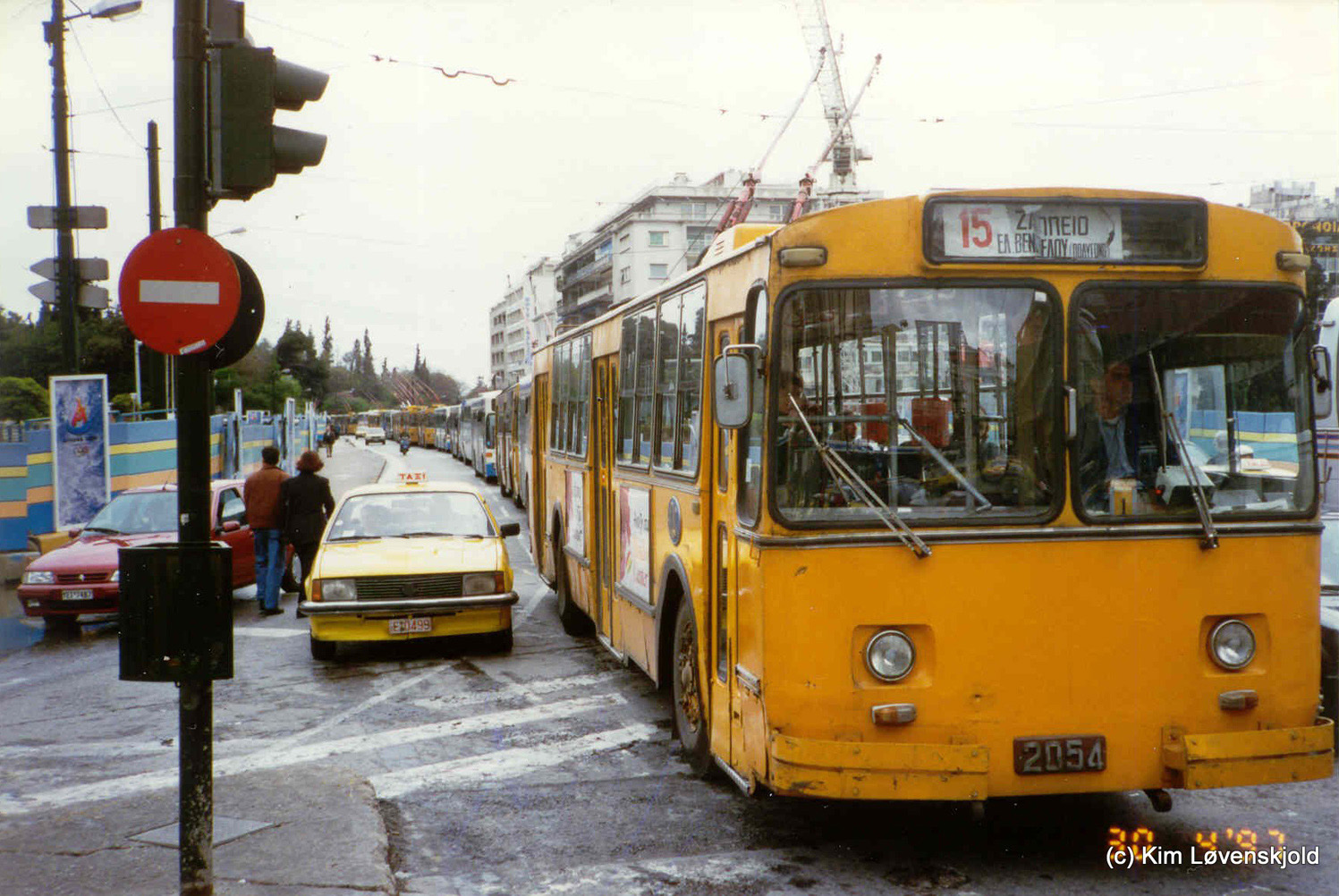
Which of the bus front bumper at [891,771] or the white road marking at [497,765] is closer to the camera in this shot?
the bus front bumper at [891,771]

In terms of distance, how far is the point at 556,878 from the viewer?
560 centimetres

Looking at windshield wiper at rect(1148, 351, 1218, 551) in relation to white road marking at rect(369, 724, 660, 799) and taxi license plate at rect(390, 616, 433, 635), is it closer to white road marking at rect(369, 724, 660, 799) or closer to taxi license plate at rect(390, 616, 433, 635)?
white road marking at rect(369, 724, 660, 799)

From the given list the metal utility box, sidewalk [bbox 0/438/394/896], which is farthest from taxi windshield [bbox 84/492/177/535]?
the metal utility box

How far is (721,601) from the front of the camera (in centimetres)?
640

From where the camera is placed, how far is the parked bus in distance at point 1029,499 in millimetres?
5348

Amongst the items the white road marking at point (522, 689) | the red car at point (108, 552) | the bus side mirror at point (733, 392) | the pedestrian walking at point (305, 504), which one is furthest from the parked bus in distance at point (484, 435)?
the bus side mirror at point (733, 392)

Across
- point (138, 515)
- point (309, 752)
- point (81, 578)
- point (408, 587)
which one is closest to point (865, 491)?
point (309, 752)

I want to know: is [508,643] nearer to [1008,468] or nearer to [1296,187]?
[1008,468]

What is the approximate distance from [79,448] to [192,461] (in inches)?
599

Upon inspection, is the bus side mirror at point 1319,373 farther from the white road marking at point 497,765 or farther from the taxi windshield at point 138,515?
the taxi windshield at point 138,515

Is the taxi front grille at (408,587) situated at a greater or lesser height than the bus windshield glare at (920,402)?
lesser

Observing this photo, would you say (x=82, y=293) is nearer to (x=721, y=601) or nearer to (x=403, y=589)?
(x=403, y=589)

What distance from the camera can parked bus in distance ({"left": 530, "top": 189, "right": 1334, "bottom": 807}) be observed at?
5.35 metres

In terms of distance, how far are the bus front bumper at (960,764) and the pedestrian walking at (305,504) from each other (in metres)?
9.34
